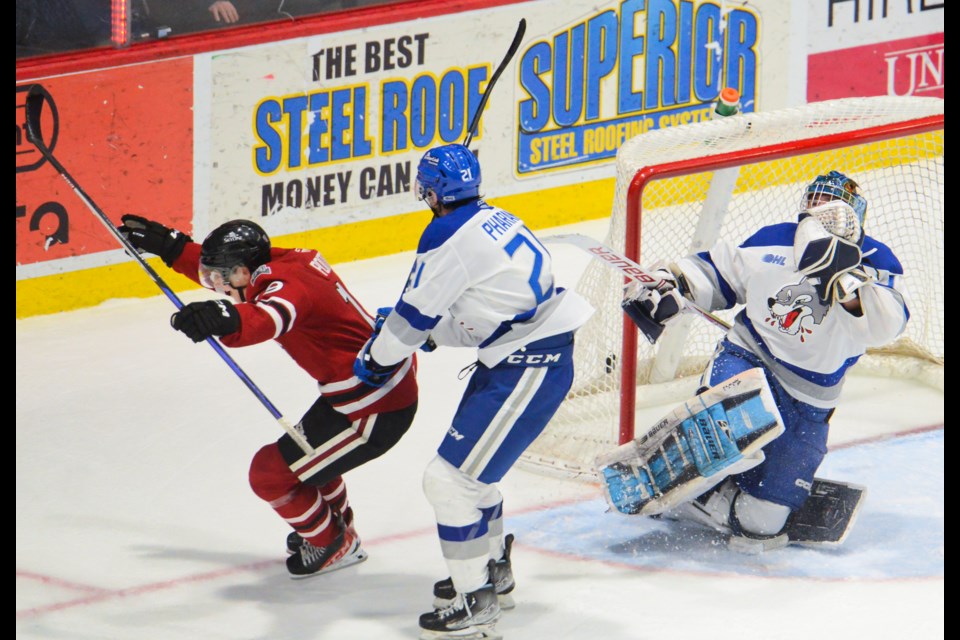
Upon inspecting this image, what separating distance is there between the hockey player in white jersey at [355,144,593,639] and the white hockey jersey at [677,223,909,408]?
68 centimetres

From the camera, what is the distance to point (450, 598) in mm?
3959

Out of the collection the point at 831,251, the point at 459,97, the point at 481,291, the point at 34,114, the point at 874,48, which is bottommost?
the point at 481,291

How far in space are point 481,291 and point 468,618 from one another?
78cm

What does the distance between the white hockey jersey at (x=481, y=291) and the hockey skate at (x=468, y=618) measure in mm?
554

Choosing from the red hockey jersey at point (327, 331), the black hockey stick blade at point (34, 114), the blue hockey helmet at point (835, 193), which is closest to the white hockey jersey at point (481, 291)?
the red hockey jersey at point (327, 331)

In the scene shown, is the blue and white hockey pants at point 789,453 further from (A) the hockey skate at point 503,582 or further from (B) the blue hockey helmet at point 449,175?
(B) the blue hockey helmet at point 449,175

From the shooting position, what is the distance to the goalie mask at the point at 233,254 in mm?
4047

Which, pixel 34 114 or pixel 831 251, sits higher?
pixel 34 114

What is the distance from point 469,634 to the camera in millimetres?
3893

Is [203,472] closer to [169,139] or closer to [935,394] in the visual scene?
[169,139]

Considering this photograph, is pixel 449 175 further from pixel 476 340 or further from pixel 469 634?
pixel 469 634

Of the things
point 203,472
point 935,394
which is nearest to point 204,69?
point 203,472

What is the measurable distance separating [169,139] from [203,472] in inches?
71.7

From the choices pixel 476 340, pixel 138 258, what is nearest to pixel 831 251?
pixel 476 340
